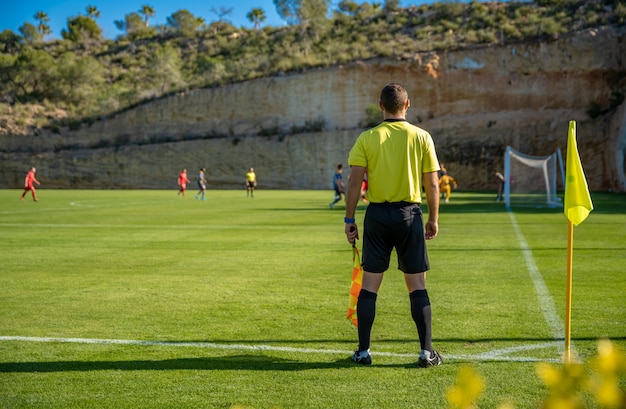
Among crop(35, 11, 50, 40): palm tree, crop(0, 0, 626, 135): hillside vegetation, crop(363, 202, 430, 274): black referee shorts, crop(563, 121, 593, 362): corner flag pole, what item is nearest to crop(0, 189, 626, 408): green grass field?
crop(363, 202, 430, 274): black referee shorts

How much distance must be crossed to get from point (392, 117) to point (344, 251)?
8629mm

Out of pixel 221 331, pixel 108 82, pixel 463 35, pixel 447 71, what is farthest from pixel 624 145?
pixel 108 82

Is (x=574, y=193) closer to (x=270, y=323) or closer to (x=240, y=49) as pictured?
(x=270, y=323)

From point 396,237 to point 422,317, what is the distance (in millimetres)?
677

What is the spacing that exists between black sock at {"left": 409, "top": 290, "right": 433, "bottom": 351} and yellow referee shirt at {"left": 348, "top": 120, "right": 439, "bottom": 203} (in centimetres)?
79

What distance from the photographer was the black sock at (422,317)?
19.0 feet

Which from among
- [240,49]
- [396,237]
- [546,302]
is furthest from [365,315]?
[240,49]

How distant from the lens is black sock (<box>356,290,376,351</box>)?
19.2 feet

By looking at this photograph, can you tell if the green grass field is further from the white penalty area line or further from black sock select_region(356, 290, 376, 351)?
black sock select_region(356, 290, 376, 351)

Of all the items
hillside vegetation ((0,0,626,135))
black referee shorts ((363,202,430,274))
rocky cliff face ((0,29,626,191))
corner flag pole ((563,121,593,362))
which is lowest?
black referee shorts ((363,202,430,274))

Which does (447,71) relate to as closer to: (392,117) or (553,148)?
(553,148)

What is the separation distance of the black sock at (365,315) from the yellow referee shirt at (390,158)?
0.80 m

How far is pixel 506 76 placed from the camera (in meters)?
72.1

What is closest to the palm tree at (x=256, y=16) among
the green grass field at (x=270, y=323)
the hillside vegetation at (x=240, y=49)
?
the hillside vegetation at (x=240, y=49)
